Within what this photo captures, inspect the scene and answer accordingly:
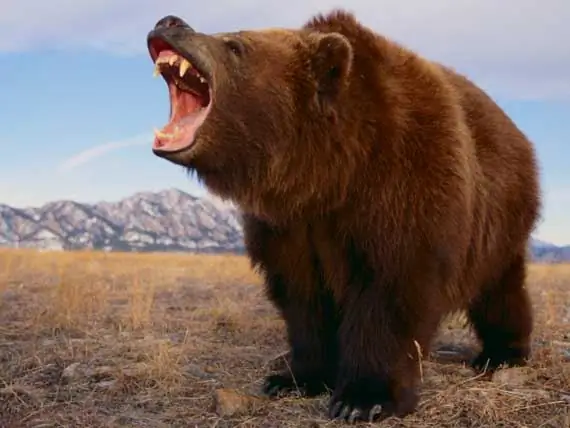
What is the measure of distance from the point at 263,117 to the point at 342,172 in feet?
1.74

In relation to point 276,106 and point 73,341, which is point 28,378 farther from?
point 276,106

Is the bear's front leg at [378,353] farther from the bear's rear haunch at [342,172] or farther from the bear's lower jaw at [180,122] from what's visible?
the bear's lower jaw at [180,122]

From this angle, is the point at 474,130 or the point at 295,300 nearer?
the point at 295,300

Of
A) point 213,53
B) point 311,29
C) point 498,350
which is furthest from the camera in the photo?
point 498,350

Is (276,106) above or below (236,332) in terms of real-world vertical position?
above

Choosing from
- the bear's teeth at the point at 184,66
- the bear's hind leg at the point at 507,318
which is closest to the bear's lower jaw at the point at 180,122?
the bear's teeth at the point at 184,66

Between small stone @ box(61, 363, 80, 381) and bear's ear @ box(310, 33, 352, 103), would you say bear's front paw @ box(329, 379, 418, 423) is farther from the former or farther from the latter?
small stone @ box(61, 363, 80, 381)

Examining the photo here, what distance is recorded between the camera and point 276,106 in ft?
15.0

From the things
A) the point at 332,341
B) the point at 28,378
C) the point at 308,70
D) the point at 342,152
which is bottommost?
the point at 28,378

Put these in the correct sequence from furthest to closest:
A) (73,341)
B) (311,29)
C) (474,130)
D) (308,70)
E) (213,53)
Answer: (73,341), (474,130), (311,29), (308,70), (213,53)

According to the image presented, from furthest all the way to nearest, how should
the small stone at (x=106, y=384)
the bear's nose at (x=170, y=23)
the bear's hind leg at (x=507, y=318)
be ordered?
the bear's hind leg at (x=507, y=318)
the small stone at (x=106, y=384)
the bear's nose at (x=170, y=23)

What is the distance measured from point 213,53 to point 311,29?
3.19 ft

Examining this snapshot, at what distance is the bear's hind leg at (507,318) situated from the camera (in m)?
6.36

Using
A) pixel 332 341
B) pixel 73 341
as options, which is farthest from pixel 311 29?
pixel 73 341
